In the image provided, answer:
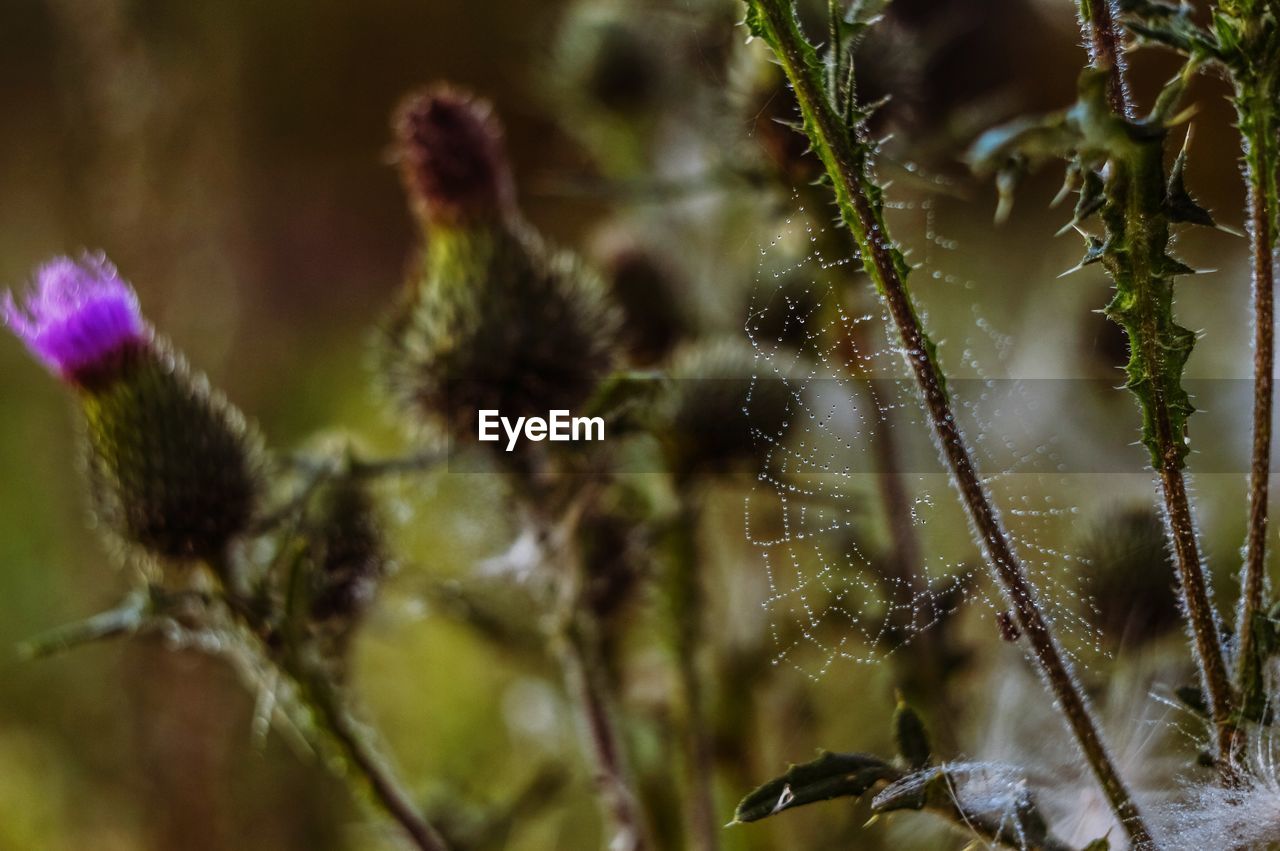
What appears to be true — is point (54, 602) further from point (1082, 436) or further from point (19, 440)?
point (1082, 436)

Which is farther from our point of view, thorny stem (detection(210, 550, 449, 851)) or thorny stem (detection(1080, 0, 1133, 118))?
thorny stem (detection(210, 550, 449, 851))

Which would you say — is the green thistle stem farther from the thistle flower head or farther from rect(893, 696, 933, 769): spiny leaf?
the thistle flower head

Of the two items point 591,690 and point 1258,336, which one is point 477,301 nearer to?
point 591,690

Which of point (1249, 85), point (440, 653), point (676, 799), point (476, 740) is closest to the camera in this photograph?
point (1249, 85)

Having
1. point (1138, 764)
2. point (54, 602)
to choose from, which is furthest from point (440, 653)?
point (1138, 764)

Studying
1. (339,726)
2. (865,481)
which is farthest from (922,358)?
(339,726)

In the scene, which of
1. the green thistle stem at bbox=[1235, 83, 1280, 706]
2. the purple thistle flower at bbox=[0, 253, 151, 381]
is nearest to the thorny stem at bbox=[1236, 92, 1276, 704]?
the green thistle stem at bbox=[1235, 83, 1280, 706]

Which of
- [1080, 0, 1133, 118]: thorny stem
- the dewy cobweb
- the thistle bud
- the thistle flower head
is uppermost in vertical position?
the thistle flower head
